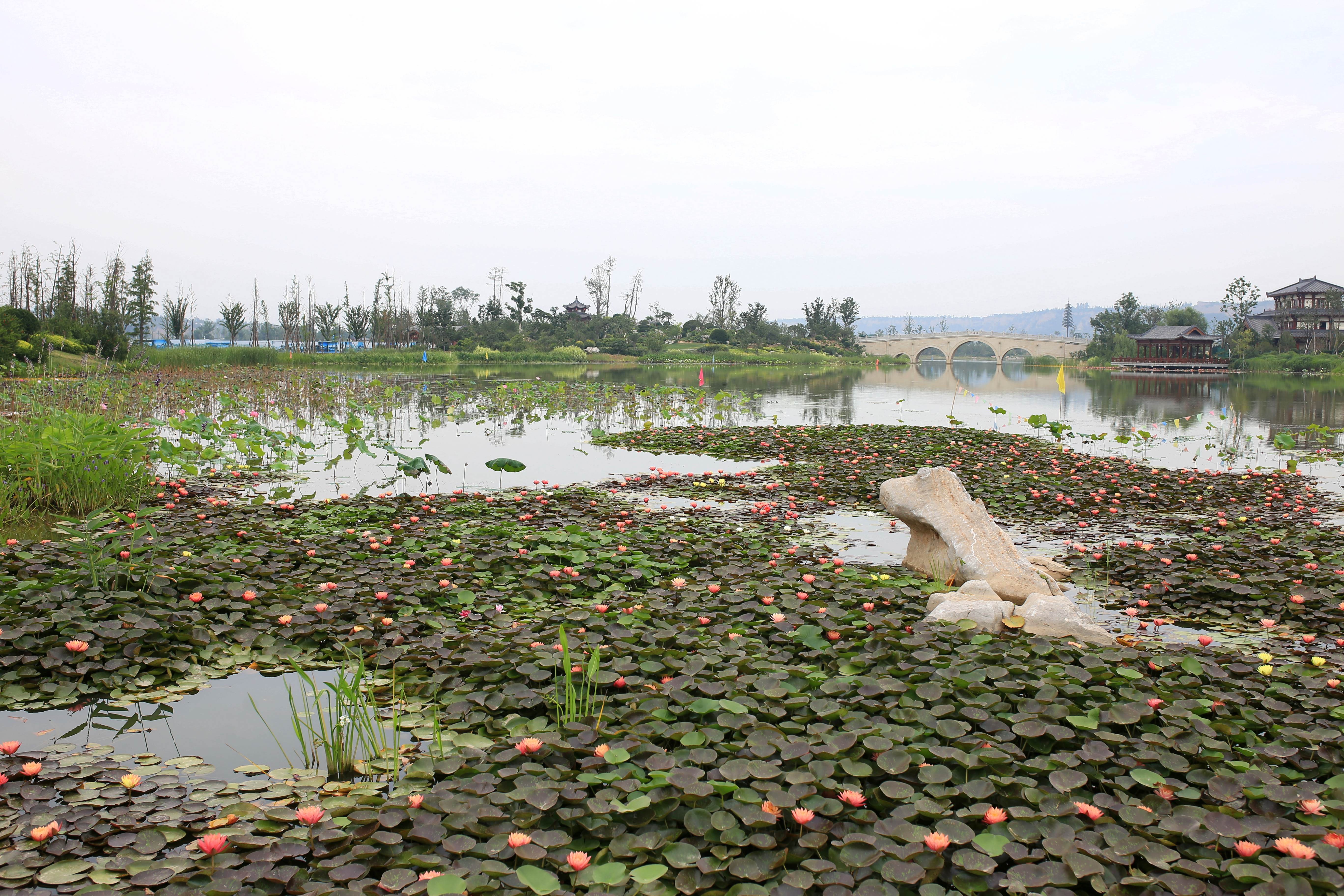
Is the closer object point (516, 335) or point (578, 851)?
point (578, 851)

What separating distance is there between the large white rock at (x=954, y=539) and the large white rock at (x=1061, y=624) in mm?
636

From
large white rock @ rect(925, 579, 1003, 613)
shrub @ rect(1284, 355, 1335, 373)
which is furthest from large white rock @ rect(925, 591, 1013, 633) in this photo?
shrub @ rect(1284, 355, 1335, 373)

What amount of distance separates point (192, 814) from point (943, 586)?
381cm

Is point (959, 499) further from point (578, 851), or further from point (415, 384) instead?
point (415, 384)

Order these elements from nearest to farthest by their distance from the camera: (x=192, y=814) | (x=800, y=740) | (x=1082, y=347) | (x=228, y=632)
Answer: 1. (x=192, y=814)
2. (x=800, y=740)
3. (x=228, y=632)
4. (x=1082, y=347)

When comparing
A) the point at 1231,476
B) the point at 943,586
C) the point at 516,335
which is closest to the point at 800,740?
the point at 943,586

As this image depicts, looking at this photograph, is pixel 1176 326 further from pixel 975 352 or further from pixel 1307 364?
pixel 975 352

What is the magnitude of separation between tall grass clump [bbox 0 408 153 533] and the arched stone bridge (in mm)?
59857

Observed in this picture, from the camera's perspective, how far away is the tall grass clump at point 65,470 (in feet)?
19.4

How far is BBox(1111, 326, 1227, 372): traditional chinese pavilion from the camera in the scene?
152 ft

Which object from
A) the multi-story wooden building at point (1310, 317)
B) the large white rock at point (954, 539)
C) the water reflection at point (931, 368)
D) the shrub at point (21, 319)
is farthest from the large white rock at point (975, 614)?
the multi-story wooden building at point (1310, 317)

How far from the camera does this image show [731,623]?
384 cm

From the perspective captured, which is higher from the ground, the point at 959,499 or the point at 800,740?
the point at 959,499

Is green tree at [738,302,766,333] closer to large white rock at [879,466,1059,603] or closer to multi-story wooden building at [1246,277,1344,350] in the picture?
multi-story wooden building at [1246,277,1344,350]
